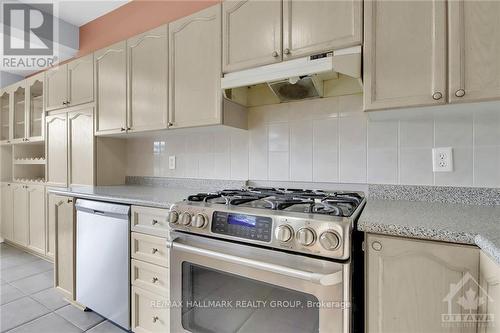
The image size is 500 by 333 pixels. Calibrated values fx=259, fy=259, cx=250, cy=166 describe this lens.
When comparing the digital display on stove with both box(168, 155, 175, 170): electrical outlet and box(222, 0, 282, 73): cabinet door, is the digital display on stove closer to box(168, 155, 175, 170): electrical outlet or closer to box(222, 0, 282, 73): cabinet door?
box(222, 0, 282, 73): cabinet door

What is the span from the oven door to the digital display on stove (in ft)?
0.31

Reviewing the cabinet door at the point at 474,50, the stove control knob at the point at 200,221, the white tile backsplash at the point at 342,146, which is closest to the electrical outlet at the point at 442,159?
the white tile backsplash at the point at 342,146

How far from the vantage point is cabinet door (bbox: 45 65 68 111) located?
2.49 meters

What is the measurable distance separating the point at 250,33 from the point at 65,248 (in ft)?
6.64

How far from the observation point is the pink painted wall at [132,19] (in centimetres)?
222

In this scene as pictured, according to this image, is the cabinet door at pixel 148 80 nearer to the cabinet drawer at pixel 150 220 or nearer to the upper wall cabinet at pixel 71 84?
the upper wall cabinet at pixel 71 84

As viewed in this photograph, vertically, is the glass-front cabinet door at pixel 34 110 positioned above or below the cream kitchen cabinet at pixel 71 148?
above

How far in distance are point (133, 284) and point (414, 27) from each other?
6.38ft

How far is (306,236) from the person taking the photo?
3.00ft

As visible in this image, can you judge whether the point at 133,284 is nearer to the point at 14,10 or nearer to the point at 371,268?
the point at 371,268

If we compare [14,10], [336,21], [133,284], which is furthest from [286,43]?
[14,10]

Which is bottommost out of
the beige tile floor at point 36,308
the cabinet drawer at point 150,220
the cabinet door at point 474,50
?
the beige tile floor at point 36,308

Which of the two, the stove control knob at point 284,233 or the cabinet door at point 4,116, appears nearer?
the stove control knob at point 284,233

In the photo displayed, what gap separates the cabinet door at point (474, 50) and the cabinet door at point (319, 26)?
14.4 inches
